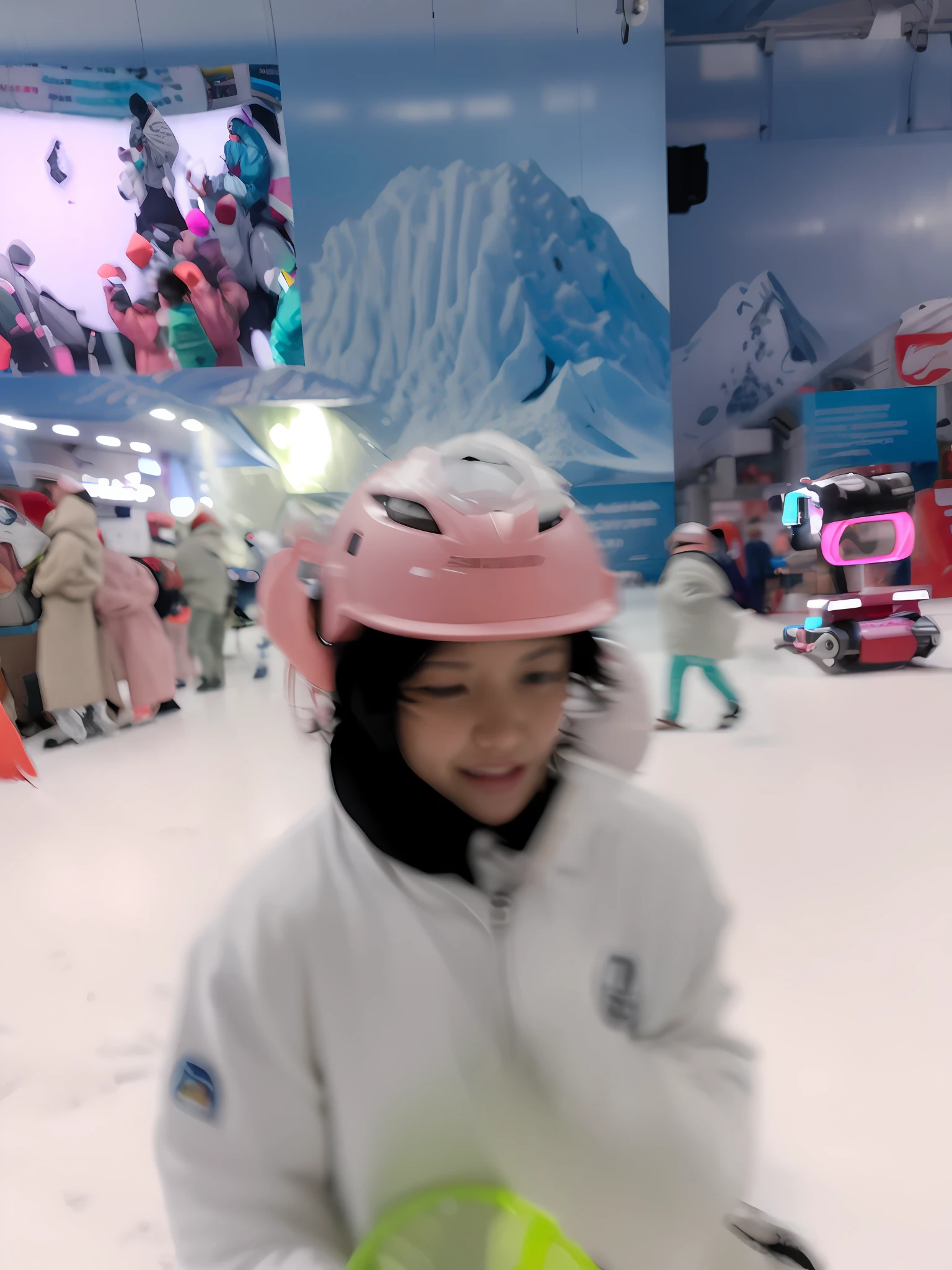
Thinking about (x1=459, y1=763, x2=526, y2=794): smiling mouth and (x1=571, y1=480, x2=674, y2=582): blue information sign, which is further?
(x1=571, y1=480, x2=674, y2=582): blue information sign

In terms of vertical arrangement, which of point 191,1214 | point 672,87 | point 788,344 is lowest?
point 191,1214

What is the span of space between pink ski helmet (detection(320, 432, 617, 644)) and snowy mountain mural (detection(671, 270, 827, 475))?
7905mm

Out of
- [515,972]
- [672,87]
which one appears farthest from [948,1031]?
[672,87]

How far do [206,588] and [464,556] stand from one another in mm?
4214

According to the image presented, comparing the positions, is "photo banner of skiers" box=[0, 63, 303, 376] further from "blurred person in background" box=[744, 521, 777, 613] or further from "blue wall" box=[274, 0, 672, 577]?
"blurred person in background" box=[744, 521, 777, 613]

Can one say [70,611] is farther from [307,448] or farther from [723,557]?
[307,448]

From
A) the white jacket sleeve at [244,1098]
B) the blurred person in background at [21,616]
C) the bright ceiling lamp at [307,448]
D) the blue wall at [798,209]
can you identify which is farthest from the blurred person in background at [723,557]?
the blue wall at [798,209]

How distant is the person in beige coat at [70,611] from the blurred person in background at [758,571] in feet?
17.2

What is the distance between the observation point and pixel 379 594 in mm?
603

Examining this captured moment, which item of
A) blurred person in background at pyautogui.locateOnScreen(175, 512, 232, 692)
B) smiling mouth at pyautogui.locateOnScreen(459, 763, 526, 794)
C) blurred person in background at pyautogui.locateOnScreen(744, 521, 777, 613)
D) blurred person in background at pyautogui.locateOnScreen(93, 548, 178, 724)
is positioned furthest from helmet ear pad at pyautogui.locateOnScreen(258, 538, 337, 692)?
blurred person in background at pyautogui.locateOnScreen(744, 521, 777, 613)

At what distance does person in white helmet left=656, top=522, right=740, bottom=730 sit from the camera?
10.4ft

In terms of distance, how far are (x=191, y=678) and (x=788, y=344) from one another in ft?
21.0

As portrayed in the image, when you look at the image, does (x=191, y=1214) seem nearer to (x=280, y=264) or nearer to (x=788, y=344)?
(x=280, y=264)

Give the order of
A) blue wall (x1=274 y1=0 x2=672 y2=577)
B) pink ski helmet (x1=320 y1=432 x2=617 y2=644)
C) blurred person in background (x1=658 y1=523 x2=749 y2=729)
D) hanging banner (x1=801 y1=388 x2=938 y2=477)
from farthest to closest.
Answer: hanging banner (x1=801 y1=388 x2=938 y2=477) → blue wall (x1=274 y1=0 x2=672 y2=577) → blurred person in background (x1=658 y1=523 x2=749 y2=729) → pink ski helmet (x1=320 y1=432 x2=617 y2=644)
